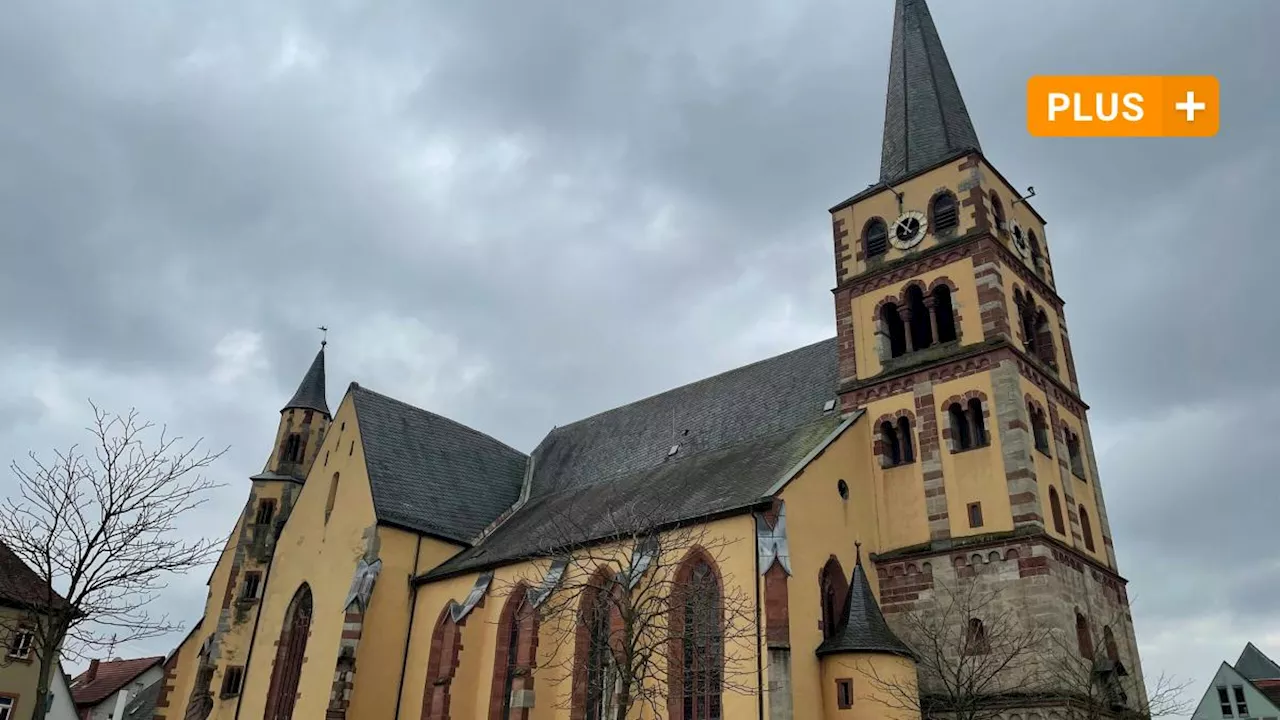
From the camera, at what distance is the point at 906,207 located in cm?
2741

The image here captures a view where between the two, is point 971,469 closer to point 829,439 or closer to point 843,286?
point 829,439

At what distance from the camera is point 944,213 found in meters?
26.5

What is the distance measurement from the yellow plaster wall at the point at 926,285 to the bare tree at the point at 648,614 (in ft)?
24.8

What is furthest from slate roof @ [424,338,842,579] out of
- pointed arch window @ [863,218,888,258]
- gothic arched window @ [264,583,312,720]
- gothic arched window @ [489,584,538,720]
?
gothic arched window @ [264,583,312,720]

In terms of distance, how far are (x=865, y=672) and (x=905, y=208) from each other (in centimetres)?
1429

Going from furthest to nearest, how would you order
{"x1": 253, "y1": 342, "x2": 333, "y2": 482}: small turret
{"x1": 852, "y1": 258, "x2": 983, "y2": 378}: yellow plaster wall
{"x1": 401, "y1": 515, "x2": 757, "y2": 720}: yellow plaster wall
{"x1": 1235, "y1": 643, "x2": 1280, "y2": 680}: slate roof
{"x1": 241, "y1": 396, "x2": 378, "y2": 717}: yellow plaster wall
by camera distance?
{"x1": 1235, "y1": 643, "x2": 1280, "y2": 680}: slate roof < {"x1": 253, "y1": 342, "x2": 333, "y2": 482}: small turret < {"x1": 241, "y1": 396, "x2": 378, "y2": 717}: yellow plaster wall < {"x1": 852, "y1": 258, "x2": 983, "y2": 378}: yellow plaster wall < {"x1": 401, "y1": 515, "x2": 757, "y2": 720}: yellow plaster wall

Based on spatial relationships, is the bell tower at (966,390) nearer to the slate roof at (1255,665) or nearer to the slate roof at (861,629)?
the slate roof at (861,629)

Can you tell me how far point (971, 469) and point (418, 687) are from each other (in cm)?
1594

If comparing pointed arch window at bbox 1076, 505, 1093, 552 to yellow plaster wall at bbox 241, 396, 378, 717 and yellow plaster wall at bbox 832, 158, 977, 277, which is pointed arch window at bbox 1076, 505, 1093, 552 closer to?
yellow plaster wall at bbox 832, 158, 977, 277

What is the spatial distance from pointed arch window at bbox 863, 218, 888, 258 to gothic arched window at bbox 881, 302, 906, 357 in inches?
Answer: 78.8

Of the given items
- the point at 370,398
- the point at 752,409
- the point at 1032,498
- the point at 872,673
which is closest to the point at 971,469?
the point at 1032,498

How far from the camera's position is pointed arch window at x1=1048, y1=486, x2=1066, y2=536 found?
21.9 meters

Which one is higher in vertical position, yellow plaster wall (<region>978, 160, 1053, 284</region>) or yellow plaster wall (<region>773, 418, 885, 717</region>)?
yellow plaster wall (<region>978, 160, 1053, 284</region>)

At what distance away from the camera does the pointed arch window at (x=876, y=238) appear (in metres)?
27.6
